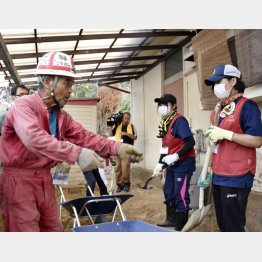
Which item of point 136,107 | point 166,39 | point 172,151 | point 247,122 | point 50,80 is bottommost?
point 172,151

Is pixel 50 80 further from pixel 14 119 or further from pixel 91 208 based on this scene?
pixel 91 208

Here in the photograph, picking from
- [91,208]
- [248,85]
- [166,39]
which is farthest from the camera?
[166,39]

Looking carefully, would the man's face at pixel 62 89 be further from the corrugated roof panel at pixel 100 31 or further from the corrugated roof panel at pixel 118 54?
the corrugated roof panel at pixel 118 54

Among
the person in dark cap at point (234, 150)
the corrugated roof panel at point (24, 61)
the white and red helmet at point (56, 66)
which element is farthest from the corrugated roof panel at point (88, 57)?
the white and red helmet at point (56, 66)

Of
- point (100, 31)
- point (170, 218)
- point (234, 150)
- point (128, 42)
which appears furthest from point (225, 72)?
point (128, 42)

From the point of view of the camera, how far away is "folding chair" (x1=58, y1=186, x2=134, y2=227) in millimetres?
3183

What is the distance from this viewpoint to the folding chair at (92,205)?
3.18m

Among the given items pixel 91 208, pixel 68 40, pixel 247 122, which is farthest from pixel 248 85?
pixel 68 40

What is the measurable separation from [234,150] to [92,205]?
5.21ft

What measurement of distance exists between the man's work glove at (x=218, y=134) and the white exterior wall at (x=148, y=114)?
6.27 m

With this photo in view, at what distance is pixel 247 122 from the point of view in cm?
279

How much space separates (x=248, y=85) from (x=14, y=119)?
9.29 ft

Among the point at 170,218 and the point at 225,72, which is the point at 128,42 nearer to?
the point at 170,218

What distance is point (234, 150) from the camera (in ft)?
9.41
